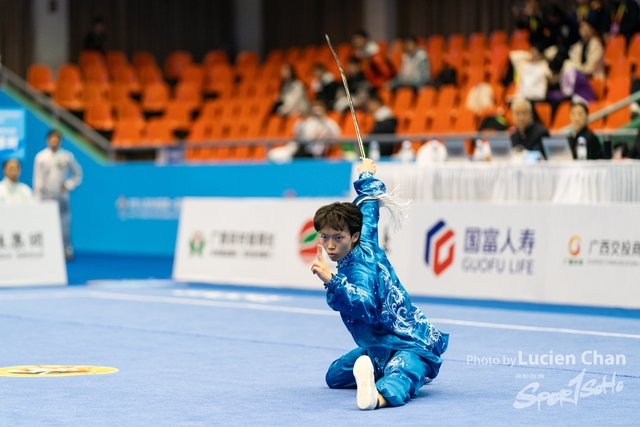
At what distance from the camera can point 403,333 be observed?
633cm

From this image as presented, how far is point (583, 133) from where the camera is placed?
12367 millimetres

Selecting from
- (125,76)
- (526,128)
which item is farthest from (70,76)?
(526,128)

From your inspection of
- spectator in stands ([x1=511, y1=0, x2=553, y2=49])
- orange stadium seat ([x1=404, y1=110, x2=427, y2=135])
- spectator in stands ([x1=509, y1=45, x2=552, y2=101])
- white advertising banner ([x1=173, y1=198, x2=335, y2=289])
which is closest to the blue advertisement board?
white advertising banner ([x1=173, y1=198, x2=335, y2=289])

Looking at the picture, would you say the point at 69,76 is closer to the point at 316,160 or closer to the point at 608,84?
the point at 316,160

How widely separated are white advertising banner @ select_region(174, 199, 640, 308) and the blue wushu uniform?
4.81 m

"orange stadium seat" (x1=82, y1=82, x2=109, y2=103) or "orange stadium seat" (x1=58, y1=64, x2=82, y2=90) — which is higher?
"orange stadium seat" (x1=58, y1=64, x2=82, y2=90)

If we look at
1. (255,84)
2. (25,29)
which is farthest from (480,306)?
(25,29)

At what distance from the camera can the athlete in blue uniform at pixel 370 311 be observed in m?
5.89

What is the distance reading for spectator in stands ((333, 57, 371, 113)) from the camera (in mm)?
20359

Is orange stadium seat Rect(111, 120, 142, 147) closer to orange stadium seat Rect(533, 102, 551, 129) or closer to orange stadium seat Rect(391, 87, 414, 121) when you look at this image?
orange stadium seat Rect(391, 87, 414, 121)

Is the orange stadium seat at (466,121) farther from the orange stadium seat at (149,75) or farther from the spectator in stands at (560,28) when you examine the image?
the orange stadium seat at (149,75)

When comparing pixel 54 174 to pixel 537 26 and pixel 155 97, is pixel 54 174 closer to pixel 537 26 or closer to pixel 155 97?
pixel 155 97

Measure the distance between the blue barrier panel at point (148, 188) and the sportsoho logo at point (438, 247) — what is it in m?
4.90

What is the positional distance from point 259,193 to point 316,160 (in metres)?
1.34
